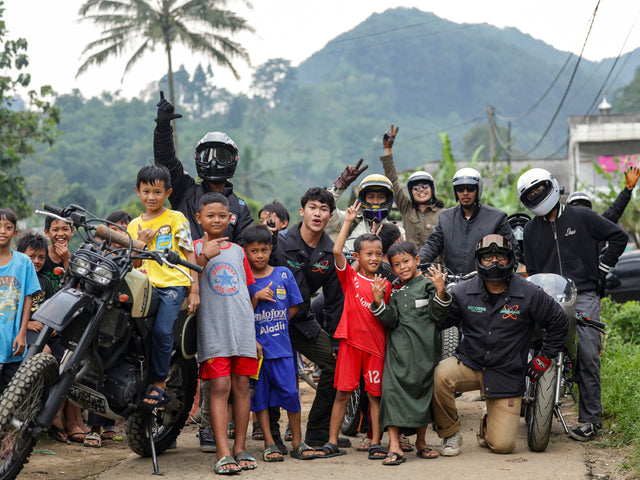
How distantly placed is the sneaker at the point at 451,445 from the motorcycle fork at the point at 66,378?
9.29 feet

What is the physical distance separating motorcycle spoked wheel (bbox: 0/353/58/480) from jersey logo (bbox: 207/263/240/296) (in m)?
1.31

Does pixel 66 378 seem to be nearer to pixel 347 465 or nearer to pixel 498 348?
pixel 347 465

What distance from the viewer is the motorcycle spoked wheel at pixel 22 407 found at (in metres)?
4.25

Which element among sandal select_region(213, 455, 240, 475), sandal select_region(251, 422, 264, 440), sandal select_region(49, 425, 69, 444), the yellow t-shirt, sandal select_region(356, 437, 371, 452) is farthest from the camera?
sandal select_region(251, 422, 264, 440)

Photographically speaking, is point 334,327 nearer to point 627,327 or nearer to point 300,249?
point 300,249

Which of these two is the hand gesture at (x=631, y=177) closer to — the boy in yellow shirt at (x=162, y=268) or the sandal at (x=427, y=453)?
the sandal at (x=427, y=453)

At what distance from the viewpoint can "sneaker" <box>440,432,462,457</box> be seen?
5.83m

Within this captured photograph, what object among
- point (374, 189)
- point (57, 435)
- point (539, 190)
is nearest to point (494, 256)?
point (539, 190)

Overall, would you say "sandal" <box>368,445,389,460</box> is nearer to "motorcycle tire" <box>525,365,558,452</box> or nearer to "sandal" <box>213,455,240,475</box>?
"sandal" <box>213,455,240,475</box>

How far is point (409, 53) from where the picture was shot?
14812 centimetres

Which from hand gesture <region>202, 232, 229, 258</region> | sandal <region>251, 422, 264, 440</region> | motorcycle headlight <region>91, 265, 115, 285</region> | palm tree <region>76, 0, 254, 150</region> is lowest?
sandal <region>251, 422, 264, 440</region>

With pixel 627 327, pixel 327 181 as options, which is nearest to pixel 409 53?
pixel 327 181

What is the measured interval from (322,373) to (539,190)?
253cm

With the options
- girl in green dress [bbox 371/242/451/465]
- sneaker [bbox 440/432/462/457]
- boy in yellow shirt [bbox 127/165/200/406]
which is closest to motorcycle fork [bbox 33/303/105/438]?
boy in yellow shirt [bbox 127/165/200/406]
